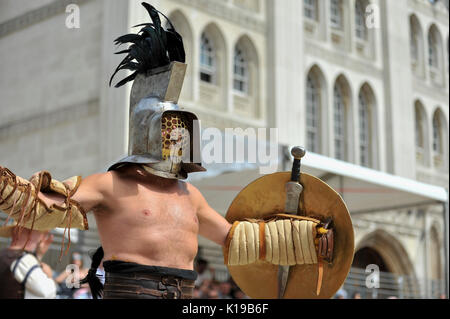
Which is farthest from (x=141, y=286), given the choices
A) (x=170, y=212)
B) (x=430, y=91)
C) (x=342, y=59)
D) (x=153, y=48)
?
(x=430, y=91)

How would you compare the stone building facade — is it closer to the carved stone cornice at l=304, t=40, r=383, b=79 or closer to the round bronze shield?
the carved stone cornice at l=304, t=40, r=383, b=79

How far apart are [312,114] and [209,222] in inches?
610

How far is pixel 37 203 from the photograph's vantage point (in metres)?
3.55

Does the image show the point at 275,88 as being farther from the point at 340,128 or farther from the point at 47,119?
the point at 47,119

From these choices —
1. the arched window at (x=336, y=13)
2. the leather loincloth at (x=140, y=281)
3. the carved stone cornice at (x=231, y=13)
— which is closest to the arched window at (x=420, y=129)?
the arched window at (x=336, y=13)

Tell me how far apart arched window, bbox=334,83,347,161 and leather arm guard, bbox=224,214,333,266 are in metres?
15.9

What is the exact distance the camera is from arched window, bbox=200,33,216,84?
17.0 m

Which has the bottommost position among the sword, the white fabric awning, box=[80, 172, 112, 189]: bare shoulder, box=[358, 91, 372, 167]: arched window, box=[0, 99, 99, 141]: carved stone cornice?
box=[80, 172, 112, 189]: bare shoulder

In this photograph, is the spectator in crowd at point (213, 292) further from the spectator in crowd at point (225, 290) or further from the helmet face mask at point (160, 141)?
the helmet face mask at point (160, 141)

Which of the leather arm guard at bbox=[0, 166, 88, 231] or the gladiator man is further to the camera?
the gladiator man

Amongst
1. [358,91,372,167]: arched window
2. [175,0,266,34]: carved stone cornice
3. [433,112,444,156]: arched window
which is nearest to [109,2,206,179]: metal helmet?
[175,0,266,34]: carved stone cornice

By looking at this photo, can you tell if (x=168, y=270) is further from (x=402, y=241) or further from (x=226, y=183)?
(x=402, y=241)

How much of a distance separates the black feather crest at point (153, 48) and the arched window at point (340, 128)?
1630 cm

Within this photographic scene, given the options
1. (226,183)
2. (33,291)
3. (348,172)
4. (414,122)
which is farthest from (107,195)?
(414,122)
